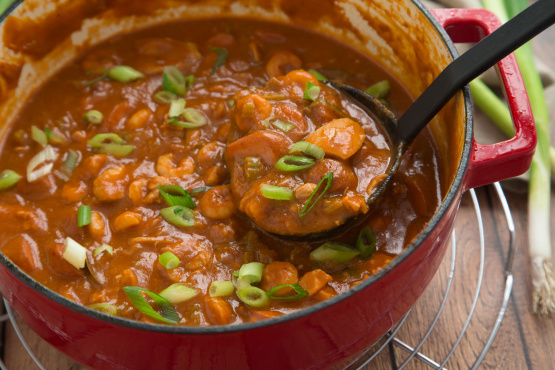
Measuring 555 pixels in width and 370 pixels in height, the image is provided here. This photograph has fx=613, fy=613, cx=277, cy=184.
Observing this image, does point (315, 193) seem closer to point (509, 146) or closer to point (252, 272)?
point (252, 272)

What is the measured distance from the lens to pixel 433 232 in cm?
196

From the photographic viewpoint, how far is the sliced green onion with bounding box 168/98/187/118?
2963mm

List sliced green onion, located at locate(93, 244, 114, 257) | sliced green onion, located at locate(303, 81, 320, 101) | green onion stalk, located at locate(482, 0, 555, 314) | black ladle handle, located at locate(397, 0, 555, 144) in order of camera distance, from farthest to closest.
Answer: green onion stalk, located at locate(482, 0, 555, 314), sliced green onion, located at locate(303, 81, 320, 101), sliced green onion, located at locate(93, 244, 114, 257), black ladle handle, located at locate(397, 0, 555, 144)

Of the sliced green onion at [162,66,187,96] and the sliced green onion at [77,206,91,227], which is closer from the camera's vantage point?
the sliced green onion at [77,206,91,227]

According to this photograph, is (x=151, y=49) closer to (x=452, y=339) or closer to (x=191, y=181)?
(x=191, y=181)

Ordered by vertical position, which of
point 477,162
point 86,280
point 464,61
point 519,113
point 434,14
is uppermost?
point 434,14

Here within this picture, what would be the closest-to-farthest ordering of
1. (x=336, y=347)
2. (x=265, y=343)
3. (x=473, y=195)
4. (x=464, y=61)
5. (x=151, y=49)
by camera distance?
(x=265, y=343), (x=336, y=347), (x=464, y=61), (x=473, y=195), (x=151, y=49)

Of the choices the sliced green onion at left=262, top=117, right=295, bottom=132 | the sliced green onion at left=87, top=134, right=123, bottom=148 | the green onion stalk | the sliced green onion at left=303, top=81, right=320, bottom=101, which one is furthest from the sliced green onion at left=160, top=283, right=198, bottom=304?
the green onion stalk

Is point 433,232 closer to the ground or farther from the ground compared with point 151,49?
closer to the ground

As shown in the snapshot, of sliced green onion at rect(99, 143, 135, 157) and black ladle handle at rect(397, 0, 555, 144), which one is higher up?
black ladle handle at rect(397, 0, 555, 144)

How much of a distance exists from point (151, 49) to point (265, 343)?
79.0 inches

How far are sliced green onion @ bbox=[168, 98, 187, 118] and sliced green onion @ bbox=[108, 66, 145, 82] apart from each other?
1.01ft

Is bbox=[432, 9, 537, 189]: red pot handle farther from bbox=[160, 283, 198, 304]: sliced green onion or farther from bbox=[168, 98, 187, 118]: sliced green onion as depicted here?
bbox=[168, 98, 187, 118]: sliced green onion

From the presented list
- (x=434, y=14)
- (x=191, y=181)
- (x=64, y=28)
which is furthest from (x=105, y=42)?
(x=434, y=14)
